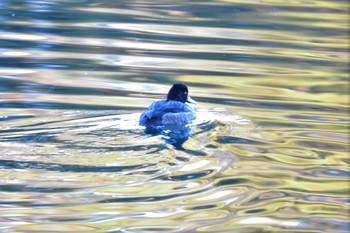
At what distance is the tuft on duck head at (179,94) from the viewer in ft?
35.7

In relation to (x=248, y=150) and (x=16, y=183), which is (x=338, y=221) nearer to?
(x=248, y=150)

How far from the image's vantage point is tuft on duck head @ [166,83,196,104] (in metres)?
10.9

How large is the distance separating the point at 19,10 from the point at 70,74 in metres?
5.59

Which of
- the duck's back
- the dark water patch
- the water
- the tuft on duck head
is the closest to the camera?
the water

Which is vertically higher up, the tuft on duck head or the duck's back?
the tuft on duck head

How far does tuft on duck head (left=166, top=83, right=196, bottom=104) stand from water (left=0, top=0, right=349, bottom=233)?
0.89ft

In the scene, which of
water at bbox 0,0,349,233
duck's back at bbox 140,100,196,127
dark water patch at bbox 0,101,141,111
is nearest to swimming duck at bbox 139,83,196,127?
duck's back at bbox 140,100,196,127

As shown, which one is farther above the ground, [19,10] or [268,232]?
[19,10]

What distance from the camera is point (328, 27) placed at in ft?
56.0

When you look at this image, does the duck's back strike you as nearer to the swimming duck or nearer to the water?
the swimming duck

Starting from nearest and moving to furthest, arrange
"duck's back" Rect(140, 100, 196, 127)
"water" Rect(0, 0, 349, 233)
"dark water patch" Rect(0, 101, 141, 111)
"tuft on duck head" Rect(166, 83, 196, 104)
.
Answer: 1. "water" Rect(0, 0, 349, 233)
2. "duck's back" Rect(140, 100, 196, 127)
3. "dark water patch" Rect(0, 101, 141, 111)
4. "tuft on duck head" Rect(166, 83, 196, 104)

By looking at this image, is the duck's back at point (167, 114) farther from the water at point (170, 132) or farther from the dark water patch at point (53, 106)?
the dark water patch at point (53, 106)

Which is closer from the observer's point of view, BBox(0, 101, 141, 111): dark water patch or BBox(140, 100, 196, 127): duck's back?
BBox(140, 100, 196, 127): duck's back

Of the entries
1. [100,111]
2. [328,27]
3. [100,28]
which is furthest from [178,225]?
[328,27]
